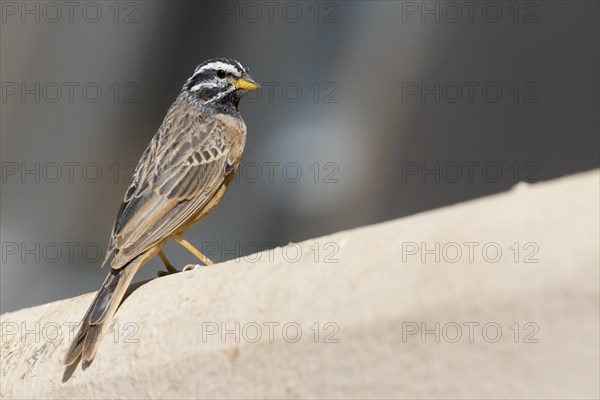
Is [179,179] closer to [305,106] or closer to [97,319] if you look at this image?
[97,319]

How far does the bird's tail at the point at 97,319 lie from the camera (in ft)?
10.8

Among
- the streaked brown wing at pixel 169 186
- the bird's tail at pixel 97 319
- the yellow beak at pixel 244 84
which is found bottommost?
the bird's tail at pixel 97 319

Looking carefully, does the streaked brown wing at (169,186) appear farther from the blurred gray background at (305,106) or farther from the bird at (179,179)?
the blurred gray background at (305,106)

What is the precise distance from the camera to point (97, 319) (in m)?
3.45

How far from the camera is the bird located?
4.20 m

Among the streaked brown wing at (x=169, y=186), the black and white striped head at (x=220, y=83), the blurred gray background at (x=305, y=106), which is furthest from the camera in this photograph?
the blurred gray background at (x=305, y=106)

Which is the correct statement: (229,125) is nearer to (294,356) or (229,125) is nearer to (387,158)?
(387,158)

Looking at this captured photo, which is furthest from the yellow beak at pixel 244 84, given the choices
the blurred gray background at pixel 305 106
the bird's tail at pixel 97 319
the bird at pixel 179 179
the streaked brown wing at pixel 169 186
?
the bird's tail at pixel 97 319

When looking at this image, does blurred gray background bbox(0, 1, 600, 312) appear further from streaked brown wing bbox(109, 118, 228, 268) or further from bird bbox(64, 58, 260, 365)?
streaked brown wing bbox(109, 118, 228, 268)

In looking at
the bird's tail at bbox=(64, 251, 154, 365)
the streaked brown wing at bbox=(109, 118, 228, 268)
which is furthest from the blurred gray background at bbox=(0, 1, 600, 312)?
the bird's tail at bbox=(64, 251, 154, 365)

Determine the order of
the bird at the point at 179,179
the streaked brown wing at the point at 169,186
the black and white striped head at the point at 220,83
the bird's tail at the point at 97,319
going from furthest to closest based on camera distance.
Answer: the black and white striped head at the point at 220,83, the streaked brown wing at the point at 169,186, the bird at the point at 179,179, the bird's tail at the point at 97,319

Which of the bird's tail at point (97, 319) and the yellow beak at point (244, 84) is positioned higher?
the yellow beak at point (244, 84)

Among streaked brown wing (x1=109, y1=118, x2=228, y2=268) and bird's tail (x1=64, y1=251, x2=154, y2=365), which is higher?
streaked brown wing (x1=109, y1=118, x2=228, y2=268)

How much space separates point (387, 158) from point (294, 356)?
5176 mm
